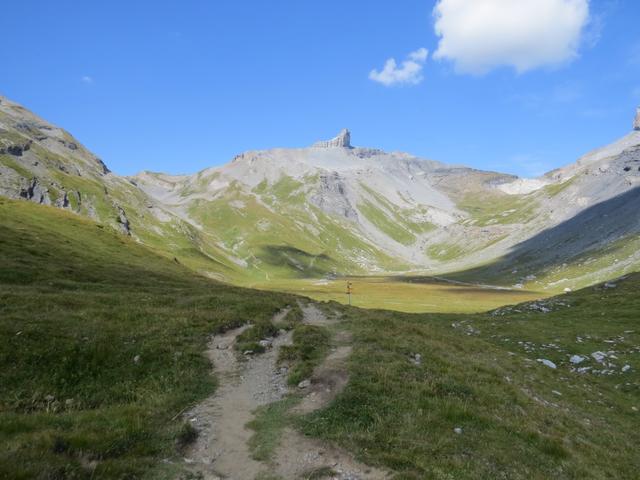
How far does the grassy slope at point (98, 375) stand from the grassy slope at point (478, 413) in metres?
5.91

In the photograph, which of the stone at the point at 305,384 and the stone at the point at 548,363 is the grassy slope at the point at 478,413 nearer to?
the stone at the point at 548,363

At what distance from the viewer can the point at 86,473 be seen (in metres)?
10.6

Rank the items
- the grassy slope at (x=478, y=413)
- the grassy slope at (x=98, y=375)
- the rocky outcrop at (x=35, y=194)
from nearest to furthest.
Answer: the grassy slope at (x=98, y=375)
the grassy slope at (x=478, y=413)
the rocky outcrop at (x=35, y=194)

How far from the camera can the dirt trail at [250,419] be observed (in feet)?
40.3

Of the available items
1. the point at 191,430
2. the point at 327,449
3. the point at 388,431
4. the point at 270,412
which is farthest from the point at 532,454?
the point at 191,430

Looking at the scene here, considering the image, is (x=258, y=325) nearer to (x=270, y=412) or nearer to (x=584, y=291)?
(x=270, y=412)

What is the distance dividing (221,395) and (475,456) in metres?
10.3

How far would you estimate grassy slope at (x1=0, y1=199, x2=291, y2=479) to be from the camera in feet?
37.6

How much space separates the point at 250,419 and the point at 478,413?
8.77 metres

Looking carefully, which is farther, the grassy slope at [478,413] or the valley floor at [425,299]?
the valley floor at [425,299]

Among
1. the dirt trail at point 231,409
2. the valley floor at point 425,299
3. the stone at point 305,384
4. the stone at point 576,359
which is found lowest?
the valley floor at point 425,299

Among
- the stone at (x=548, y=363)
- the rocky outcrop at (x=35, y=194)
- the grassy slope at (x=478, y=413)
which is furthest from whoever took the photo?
the rocky outcrop at (x=35, y=194)

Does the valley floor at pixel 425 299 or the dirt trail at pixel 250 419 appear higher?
the dirt trail at pixel 250 419

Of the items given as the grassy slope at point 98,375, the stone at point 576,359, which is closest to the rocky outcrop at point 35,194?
the grassy slope at point 98,375
